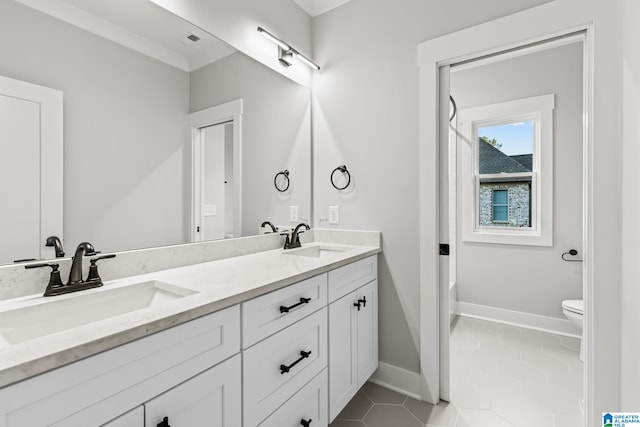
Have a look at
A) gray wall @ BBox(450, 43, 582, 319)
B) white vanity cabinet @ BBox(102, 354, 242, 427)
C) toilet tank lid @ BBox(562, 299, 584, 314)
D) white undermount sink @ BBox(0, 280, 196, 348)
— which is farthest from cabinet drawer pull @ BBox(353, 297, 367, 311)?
gray wall @ BBox(450, 43, 582, 319)

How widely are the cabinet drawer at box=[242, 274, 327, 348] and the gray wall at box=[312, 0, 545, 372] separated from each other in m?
0.70

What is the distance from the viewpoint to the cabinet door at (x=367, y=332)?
1.77 meters

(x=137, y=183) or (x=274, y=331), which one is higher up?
(x=137, y=183)

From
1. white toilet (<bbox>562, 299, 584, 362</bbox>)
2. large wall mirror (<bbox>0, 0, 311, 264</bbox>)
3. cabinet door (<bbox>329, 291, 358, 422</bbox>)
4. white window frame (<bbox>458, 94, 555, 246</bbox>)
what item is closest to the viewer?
large wall mirror (<bbox>0, 0, 311, 264</bbox>)

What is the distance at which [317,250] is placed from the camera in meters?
2.14

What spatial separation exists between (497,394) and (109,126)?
2479mm

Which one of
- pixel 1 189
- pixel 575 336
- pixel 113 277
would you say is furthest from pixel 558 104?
pixel 1 189

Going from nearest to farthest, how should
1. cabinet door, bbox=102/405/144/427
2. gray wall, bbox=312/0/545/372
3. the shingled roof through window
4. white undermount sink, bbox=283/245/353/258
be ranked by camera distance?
1. cabinet door, bbox=102/405/144/427
2. gray wall, bbox=312/0/545/372
3. white undermount sink, bbox=283/245/353/258
4. the shingled roof through window

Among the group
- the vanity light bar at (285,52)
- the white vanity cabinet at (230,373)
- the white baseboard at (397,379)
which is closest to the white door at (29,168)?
the white vanity cabinet at (230,373)

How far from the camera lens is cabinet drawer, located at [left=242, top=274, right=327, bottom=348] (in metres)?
1.05

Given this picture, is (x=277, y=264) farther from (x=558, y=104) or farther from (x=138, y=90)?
(x=558, y=104)

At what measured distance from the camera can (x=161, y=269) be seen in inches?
54.8

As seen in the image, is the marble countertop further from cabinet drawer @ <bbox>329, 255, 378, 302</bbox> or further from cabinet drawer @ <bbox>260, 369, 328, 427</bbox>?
cabinet drawer @ <bbox>260, 369, 328, 427</bbox>

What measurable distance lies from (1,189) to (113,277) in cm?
45
